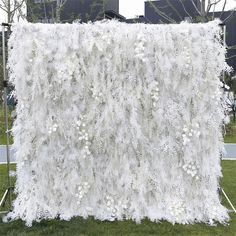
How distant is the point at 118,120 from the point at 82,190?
901mm

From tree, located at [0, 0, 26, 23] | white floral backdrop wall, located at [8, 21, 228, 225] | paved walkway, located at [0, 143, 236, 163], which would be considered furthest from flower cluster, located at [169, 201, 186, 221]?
tree, located at [0, 0, 26, 23]

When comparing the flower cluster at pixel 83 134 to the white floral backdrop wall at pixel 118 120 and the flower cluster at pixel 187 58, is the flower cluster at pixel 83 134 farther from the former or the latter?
the flower cluster at pixel 187 58

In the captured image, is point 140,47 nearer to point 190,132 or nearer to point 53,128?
point 190,132

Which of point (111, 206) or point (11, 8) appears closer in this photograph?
point (111, 206)

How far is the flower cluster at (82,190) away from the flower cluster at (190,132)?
47.8 inches

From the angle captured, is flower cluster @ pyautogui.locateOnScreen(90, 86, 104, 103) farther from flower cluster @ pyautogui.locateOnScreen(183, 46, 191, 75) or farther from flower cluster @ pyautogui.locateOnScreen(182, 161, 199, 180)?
flower cluster @ pyautogui.locateOnScreen(182, 161, 199, 180)

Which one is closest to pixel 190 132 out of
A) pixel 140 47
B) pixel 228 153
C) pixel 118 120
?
pixel 118 120

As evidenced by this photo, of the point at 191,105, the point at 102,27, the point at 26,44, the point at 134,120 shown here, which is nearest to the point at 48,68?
the point at 26,44

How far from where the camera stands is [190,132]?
4770 mm

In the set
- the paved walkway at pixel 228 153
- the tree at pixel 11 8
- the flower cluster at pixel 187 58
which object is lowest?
the paved walkway at pixel 228 153

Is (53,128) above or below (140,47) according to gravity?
below

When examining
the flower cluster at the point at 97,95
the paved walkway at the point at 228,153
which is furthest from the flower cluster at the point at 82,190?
the paved walkway at the point at 228,153

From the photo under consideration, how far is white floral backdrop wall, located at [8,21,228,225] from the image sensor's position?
4.62 meters

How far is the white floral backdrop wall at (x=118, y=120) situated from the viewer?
4.62 metres
